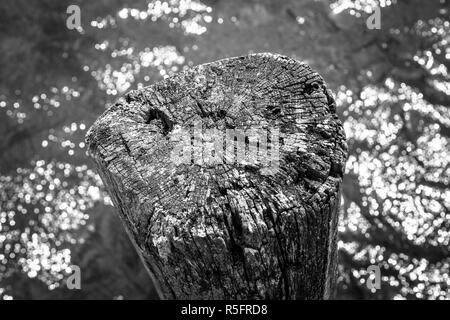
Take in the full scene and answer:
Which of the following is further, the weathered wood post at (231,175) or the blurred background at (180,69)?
the blurred background at (180,69)

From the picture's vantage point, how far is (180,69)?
325 centimetres

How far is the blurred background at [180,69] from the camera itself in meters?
2.57

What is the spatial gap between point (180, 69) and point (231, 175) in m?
2.10

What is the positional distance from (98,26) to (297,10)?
1430 mm

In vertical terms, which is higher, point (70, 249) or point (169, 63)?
point (169, 63)

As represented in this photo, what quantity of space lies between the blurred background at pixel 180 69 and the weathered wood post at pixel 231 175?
3.84ft

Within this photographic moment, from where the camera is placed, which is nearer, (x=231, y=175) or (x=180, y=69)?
(x=231, y=175)

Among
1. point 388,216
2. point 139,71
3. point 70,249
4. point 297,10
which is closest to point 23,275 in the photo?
point 70,249

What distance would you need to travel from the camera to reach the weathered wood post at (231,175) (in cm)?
122

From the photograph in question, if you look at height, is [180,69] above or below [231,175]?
above

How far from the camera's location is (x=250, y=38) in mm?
3391

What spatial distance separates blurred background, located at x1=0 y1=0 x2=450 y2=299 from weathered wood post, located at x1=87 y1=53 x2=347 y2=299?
1170mm
